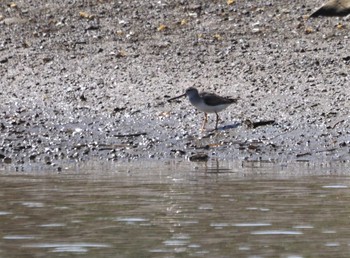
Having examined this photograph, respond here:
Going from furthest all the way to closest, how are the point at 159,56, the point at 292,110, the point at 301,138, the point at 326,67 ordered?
the point at 159,56
the point at 326,67
the point at 292,110
the point at 301,138

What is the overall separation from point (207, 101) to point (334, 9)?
441cm

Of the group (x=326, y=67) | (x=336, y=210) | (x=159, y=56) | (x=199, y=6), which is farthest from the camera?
(x=199, y=6)

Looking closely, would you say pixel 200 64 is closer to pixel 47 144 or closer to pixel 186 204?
pixel 47 144

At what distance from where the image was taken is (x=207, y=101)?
46.4ft

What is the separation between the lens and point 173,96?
15477 mm

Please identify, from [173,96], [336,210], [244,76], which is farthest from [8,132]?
[336,210]

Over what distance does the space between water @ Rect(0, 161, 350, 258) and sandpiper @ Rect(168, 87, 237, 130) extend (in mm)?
1763

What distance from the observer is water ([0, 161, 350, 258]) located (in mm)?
7898

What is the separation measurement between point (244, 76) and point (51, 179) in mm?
4892

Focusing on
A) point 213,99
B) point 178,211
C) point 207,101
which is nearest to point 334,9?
point 213,99

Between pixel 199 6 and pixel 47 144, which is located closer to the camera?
pixel 47 144

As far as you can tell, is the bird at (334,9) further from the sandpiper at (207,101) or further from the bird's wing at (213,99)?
the bird's wing at (213,99)

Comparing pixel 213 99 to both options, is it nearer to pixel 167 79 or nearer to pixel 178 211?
pixel 167 79

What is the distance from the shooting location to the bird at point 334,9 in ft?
58.3
